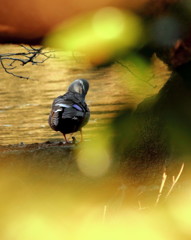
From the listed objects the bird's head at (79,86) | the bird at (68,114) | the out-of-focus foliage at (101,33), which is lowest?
the bird's head at (79,86)

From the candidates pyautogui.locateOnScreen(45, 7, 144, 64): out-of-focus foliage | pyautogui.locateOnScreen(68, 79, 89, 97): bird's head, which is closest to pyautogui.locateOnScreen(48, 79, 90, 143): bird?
pyautogui.locateOnScreen(68, 79, 89, 97): bird's head

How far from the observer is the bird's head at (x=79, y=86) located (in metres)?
2.57

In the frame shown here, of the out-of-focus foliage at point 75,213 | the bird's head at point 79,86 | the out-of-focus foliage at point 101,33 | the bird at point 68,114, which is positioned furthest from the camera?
the bird's head at point 79,86

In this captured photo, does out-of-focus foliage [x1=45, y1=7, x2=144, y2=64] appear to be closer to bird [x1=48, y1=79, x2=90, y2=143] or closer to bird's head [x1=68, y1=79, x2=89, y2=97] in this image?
bird [x1=48, y1=79, x2=90, y2=143]

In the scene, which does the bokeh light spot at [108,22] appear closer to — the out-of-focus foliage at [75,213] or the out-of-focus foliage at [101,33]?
the out-of-focus foliage at [101,33]

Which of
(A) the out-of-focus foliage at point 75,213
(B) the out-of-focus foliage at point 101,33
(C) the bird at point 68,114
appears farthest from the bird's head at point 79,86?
(B) the out-of-focus foliage at point 101,33

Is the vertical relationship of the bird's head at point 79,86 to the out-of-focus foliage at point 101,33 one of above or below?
below

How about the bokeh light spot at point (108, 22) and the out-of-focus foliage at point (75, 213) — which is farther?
the out-of-focus foliage at point (75, 213)

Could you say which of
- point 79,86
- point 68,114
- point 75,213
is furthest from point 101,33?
point 79,86

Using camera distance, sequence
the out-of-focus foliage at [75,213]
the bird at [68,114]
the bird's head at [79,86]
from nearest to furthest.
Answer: the out-of-focus foliage at [75,213], the bird at [68,114], the bird's head at [79,86]

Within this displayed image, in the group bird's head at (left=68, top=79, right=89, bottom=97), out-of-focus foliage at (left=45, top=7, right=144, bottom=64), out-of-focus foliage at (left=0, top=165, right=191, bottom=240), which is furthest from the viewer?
bird's head at (left=68, top=79, right=89, bottom=97)

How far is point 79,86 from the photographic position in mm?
2604

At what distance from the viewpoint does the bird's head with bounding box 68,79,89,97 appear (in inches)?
101

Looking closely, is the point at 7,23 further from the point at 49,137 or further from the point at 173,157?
the point at 49,137
